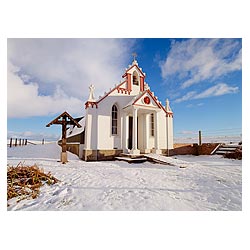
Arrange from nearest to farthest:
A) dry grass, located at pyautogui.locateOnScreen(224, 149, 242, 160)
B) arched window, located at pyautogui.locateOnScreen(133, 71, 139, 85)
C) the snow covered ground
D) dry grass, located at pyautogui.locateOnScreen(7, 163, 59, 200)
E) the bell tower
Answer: the snow covered ground
dry grass, located at pyautogui.locateOnScreen(7, 163, 59, 200)
dry grass, located at pyautogui.locateOnScreen(224, 149, 242, 160)
the bell tower
arched window, located at pyautogui.locateOnScreen(133, 71, 139, 85)

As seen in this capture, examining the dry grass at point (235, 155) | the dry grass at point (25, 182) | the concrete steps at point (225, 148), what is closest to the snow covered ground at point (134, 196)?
the dry grass at point (25, 182)

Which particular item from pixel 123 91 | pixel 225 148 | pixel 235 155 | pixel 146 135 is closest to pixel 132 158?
pixel 146 135

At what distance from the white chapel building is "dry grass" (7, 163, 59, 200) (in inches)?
123

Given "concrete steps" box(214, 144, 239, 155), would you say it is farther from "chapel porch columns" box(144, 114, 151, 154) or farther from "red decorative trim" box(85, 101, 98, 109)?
"red decorative trim" box(85, 101, 98, 109)

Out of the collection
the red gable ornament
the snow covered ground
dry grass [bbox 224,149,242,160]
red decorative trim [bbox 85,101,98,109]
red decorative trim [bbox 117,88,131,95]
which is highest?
red decorative trim [bbox 117,88,131,95]

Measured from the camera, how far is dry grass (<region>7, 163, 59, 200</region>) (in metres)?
2.22

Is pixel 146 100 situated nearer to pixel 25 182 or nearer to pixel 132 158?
pixel 132 158

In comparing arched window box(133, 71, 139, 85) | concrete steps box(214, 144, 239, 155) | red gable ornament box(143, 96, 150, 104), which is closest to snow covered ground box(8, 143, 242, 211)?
red gable ornament box(143, 96, 150, 104)

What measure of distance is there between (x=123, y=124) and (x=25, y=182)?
456 cm

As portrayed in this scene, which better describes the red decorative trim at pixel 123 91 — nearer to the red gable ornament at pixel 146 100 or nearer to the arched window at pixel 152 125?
the red gable ornament at pixel 146 100

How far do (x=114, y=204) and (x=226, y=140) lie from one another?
856 centimetres

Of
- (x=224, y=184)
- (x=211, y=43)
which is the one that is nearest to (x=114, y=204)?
(x=224, y=184)

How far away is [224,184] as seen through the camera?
290 cm
